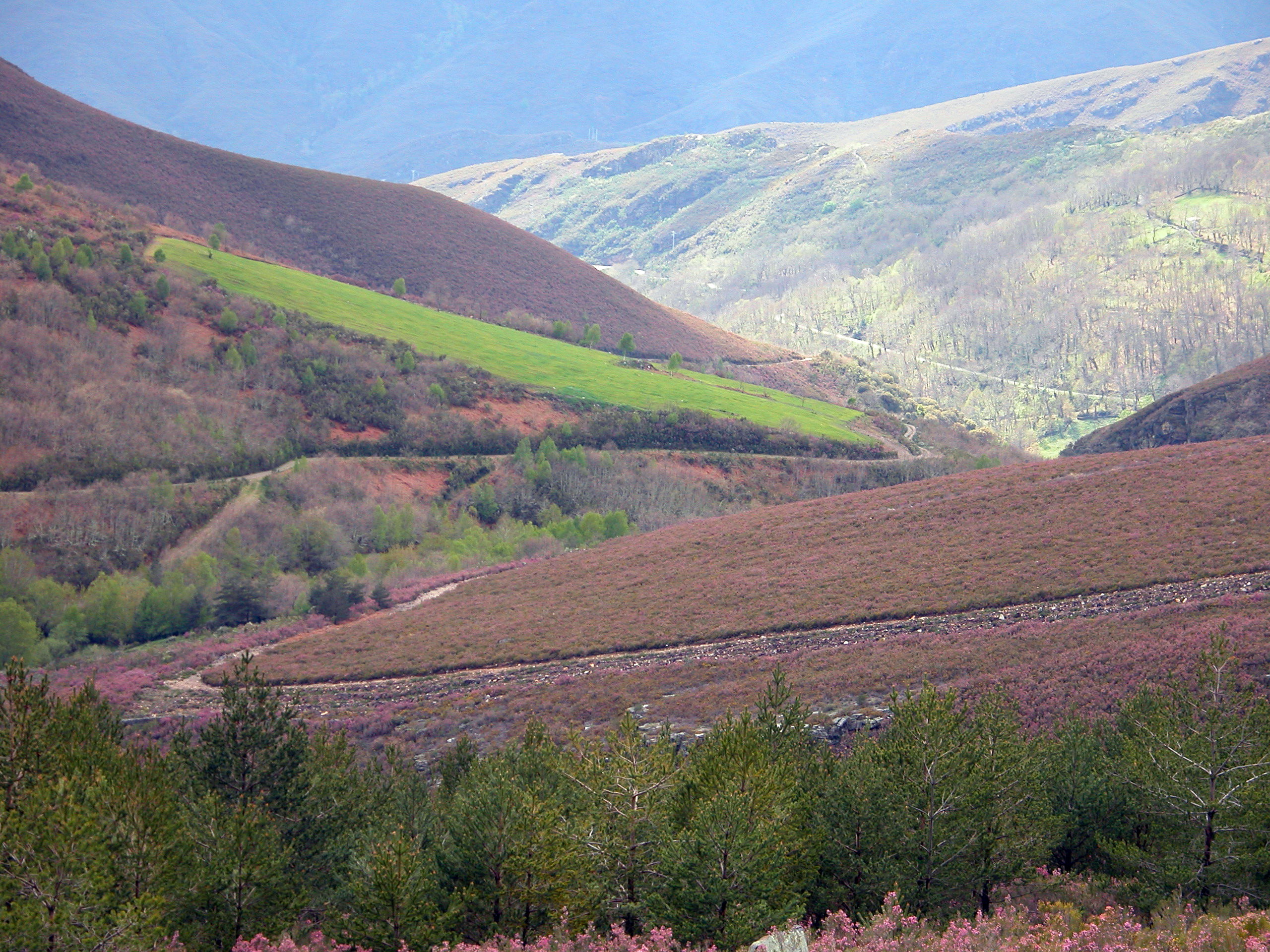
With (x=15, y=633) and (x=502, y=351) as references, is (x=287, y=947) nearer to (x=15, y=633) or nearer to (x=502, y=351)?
(x=15, y=633)

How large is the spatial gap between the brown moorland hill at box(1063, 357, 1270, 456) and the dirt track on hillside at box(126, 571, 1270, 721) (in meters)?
35.9

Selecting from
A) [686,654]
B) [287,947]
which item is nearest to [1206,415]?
[686,654]

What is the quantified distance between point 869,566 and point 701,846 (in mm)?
25689

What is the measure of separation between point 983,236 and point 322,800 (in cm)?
20357

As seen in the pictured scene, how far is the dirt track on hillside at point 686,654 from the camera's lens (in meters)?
29.6

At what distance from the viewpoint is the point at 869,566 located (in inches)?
1531

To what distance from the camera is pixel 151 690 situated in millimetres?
36094

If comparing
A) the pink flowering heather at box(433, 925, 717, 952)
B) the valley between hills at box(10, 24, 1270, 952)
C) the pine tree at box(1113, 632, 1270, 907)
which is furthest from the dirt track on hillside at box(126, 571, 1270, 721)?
the pink flowering heather at box(433, 925, 717, 952)

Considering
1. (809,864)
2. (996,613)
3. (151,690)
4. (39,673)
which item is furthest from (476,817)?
(39,673)

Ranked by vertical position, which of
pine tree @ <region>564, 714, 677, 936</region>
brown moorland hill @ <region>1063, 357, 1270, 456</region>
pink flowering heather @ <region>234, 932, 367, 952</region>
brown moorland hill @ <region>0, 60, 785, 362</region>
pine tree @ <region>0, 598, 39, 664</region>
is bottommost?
pine tree @ <region>0, 598, 39, 664</region>

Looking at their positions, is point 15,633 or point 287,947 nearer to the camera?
point 287,947

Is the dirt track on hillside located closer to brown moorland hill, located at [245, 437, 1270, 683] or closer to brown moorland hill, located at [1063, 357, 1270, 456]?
brown moorland hill, located at [245, 437, 1270, 683]

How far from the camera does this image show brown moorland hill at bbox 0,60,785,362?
107000 mm

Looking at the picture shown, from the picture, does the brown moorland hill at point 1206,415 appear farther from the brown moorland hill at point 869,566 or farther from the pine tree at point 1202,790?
the pine tree at point 1202,790
